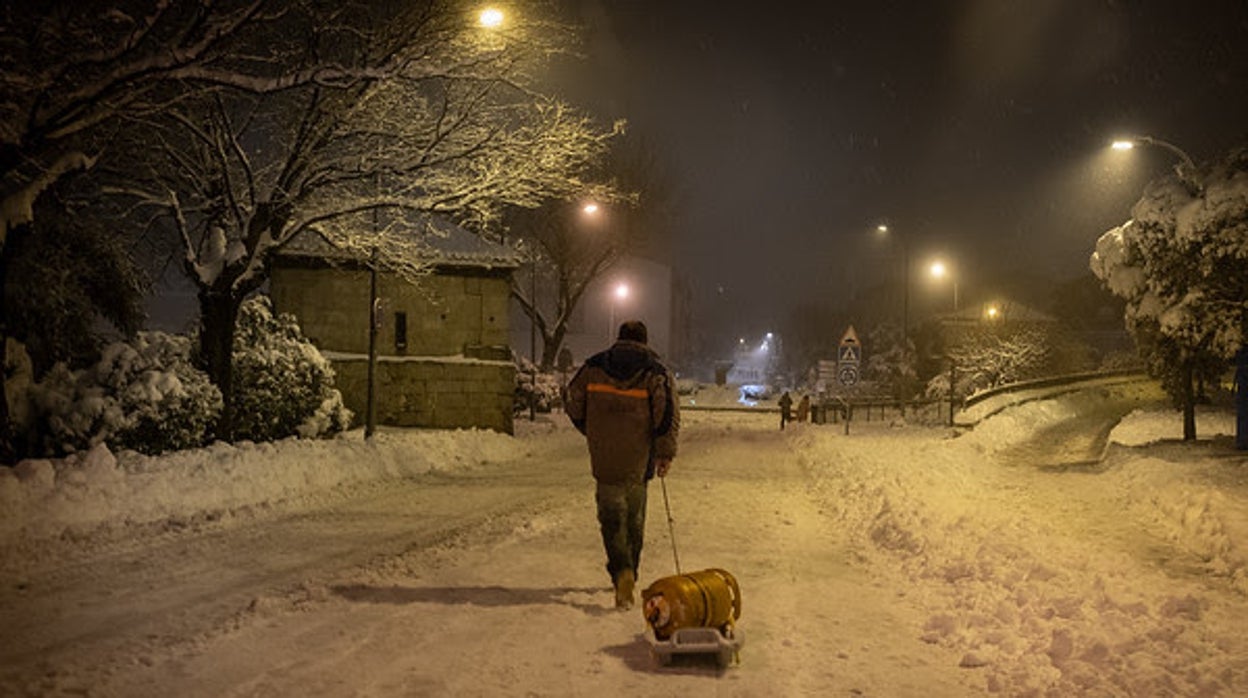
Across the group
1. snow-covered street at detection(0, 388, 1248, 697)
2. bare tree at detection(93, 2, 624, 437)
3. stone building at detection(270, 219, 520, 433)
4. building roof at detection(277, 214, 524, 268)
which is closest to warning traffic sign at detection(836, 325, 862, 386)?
stone building at detection(270, 219, 520, 433)

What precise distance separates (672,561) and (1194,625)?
391 cm

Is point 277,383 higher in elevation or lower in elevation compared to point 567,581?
higher

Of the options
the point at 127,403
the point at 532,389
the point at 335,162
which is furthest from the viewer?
the point at 532,389

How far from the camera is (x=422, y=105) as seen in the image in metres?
16.2

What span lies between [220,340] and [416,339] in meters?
9.82

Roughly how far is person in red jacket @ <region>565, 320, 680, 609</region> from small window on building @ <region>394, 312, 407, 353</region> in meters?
19.0

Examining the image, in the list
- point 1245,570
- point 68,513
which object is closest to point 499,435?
point 68,513

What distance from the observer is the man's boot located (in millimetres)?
6414

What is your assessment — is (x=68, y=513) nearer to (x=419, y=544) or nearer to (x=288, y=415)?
(x=419, y=544)

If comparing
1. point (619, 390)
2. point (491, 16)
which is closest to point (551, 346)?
point (491, 16)

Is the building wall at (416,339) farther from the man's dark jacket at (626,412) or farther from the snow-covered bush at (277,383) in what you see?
the man's dark jacket at (626,412)

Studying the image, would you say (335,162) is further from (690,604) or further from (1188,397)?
(1188,397)

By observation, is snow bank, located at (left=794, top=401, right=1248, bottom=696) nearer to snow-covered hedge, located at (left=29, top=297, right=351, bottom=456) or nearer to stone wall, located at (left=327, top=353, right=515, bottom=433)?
snow-covered hedge, located at (left=29, top=297, right=351, bottom=456)

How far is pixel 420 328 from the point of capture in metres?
24.9
